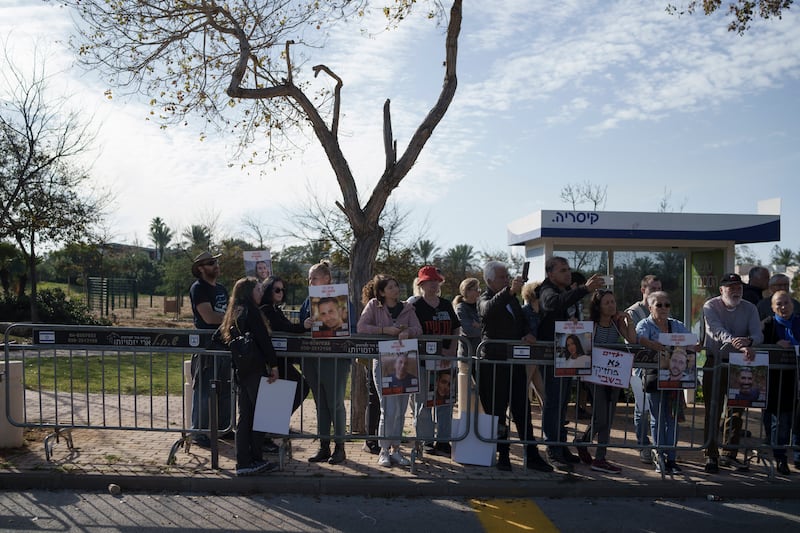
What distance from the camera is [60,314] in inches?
933

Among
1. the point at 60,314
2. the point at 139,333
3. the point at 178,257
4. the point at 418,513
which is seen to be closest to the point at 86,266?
the point at 178,257

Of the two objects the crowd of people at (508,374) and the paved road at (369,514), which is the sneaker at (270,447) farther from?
the paved road at (369,514)

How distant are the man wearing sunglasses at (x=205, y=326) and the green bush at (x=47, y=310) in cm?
1755

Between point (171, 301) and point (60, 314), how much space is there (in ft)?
32.9

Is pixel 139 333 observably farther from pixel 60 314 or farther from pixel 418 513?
pixel 60 314

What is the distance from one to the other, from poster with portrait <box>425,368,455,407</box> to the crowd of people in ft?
0.04

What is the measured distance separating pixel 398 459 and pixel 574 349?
200 centimetres

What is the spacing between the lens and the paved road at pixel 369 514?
5168 mm

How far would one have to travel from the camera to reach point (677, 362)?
21.1 feet

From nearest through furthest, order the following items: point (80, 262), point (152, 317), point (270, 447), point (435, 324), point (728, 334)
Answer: point (728, 334) < point (435, 324) < point (270, 447) < point (152, 317) < point (80, 262)

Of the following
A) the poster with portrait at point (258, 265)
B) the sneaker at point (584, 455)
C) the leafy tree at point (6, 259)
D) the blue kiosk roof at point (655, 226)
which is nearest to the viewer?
the sneaker at point (584, 455)

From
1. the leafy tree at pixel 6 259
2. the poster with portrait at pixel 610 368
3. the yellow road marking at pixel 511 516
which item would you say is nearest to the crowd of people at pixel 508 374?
the poster with portrait at pixel 610 368

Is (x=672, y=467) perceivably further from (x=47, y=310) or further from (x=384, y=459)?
(x=47, y=310)

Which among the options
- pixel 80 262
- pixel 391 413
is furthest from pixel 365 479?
pixel 80 262
